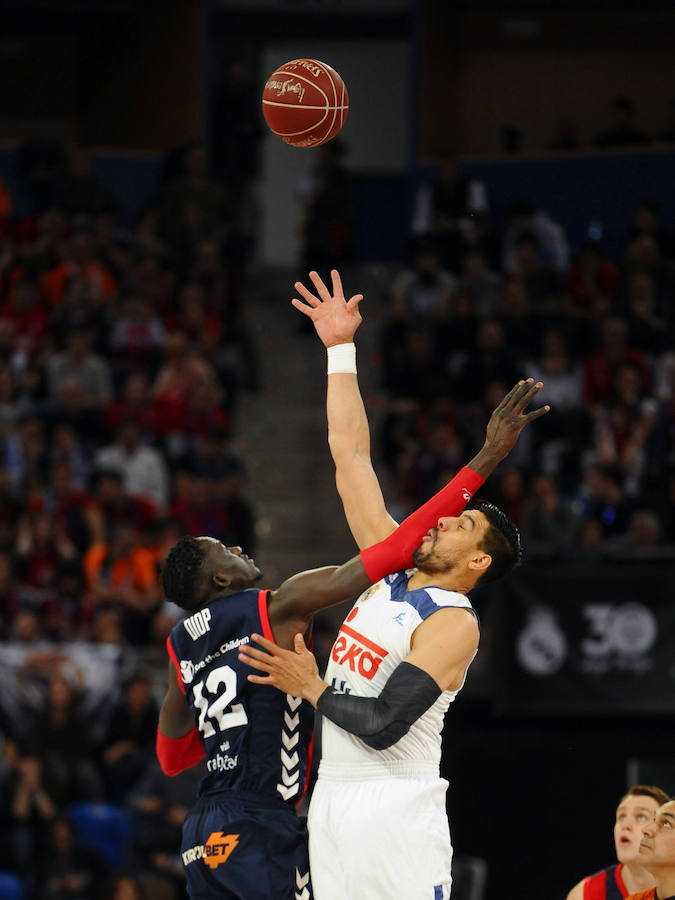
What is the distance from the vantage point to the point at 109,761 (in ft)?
36.6

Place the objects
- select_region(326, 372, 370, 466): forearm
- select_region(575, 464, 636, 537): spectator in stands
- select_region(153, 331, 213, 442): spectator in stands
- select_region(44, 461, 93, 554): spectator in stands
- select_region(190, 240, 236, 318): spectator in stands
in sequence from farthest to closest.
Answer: select_region(190, 240, 236, 318): spectator in stands < select_region(153, 331, 213, 442): spectator in stands < select_region(575, 464, 636, 537): spectator in stands < select_region(44, 461, 93, 554): spectator in stands < select_region(326, 372, 370, 466): forearm

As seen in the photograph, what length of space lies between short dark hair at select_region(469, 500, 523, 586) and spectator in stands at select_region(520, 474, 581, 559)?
6900 mm

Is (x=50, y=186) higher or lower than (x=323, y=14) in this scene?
lower

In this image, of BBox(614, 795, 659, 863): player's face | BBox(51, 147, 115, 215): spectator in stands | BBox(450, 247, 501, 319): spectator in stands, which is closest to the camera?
BBox(614, 795, 659, 863): player's face

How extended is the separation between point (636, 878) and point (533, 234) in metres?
10.6

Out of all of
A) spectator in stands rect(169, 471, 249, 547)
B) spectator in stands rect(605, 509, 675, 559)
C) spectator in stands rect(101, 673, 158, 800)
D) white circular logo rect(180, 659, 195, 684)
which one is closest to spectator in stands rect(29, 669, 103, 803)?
spectator in stands rect(101, 673, 158, 800)

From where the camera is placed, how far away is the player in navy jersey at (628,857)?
20.7 ft

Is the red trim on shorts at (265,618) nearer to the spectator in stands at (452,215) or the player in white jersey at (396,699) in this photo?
the player in white jersey at (396,699)

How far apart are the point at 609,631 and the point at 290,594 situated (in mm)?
6524

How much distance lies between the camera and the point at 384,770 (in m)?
4.98

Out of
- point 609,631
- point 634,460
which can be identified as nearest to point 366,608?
point 609,631

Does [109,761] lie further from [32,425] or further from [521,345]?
[521,345]

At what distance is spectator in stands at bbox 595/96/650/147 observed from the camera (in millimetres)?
18031

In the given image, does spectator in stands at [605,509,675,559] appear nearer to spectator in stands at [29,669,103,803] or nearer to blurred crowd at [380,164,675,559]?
blurred crowd at [380,164,675,559]
